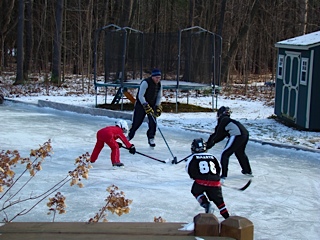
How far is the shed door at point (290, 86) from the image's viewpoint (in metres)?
14.1

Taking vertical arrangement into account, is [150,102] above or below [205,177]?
above

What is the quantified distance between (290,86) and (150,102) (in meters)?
4.90

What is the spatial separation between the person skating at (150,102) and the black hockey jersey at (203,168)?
A: 477 cm

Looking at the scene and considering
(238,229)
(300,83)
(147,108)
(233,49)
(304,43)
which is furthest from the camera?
(233,49)

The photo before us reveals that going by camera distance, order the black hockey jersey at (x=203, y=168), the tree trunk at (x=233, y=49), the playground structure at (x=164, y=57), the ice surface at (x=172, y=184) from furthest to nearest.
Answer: the tree trunk at (x=233, y=49), the playground structure at (x=164, y=57), the ice surface at (x=172, y=184), the black hockey jersey at (x=203, y=168)

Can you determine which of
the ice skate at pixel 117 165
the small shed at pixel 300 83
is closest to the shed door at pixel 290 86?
the small shed at pixel 300 83

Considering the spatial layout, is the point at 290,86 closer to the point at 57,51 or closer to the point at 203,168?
the point at 203,168

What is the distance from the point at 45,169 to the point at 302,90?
7223 millimetres

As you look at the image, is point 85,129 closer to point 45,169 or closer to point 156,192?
point 45,169

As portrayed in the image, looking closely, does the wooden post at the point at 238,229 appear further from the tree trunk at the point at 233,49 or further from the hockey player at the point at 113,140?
the tree trunk at the point at 233,49

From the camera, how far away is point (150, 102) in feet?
36.8

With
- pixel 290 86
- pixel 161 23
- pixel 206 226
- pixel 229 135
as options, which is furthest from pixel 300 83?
pixel 161 23

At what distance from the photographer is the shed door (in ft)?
46.4

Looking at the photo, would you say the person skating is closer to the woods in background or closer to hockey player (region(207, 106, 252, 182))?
hockey player (region(207, 106, 252, 182))
